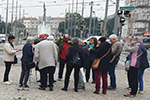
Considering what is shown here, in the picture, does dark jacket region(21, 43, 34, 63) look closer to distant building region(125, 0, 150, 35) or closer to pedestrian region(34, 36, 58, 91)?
pedestrian region(34, 36, 58, 91)

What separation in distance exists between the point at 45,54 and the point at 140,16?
282 ft

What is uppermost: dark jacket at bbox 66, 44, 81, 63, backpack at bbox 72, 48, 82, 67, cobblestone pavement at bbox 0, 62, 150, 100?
dark jacket at bbox 66, 44, 81, 63

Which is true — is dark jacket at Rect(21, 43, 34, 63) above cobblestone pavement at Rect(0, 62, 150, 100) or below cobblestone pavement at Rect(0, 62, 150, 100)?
above

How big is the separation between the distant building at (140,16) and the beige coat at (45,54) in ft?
254

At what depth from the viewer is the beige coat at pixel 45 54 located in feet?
33.4

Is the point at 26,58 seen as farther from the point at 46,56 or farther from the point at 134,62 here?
the point at 134,62

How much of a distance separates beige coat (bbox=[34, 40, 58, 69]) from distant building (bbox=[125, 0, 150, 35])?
77.5 meters

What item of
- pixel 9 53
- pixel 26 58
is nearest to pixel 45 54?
pixel 26 58

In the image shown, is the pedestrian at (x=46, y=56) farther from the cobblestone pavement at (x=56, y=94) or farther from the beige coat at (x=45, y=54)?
the cobblestone pavement at (x=56, y=94)

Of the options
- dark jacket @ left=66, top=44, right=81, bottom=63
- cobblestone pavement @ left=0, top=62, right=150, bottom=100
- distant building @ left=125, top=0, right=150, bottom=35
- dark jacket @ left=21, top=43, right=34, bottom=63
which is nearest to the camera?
cobblestone pavement @ left=0, top=62, right=150, bottom=100

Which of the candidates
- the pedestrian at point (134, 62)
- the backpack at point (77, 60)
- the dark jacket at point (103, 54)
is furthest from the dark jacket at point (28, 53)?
the pedestrian at point (134, 62)

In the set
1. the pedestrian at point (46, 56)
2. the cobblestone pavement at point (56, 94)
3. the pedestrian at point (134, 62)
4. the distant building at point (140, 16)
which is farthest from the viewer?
the distant building at point (140, 16)

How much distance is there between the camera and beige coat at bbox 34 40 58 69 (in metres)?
10.2

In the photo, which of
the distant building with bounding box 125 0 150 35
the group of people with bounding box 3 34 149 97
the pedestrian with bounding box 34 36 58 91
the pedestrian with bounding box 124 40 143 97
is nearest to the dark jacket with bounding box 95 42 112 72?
the group of people with bounding box 3 34 149 97
